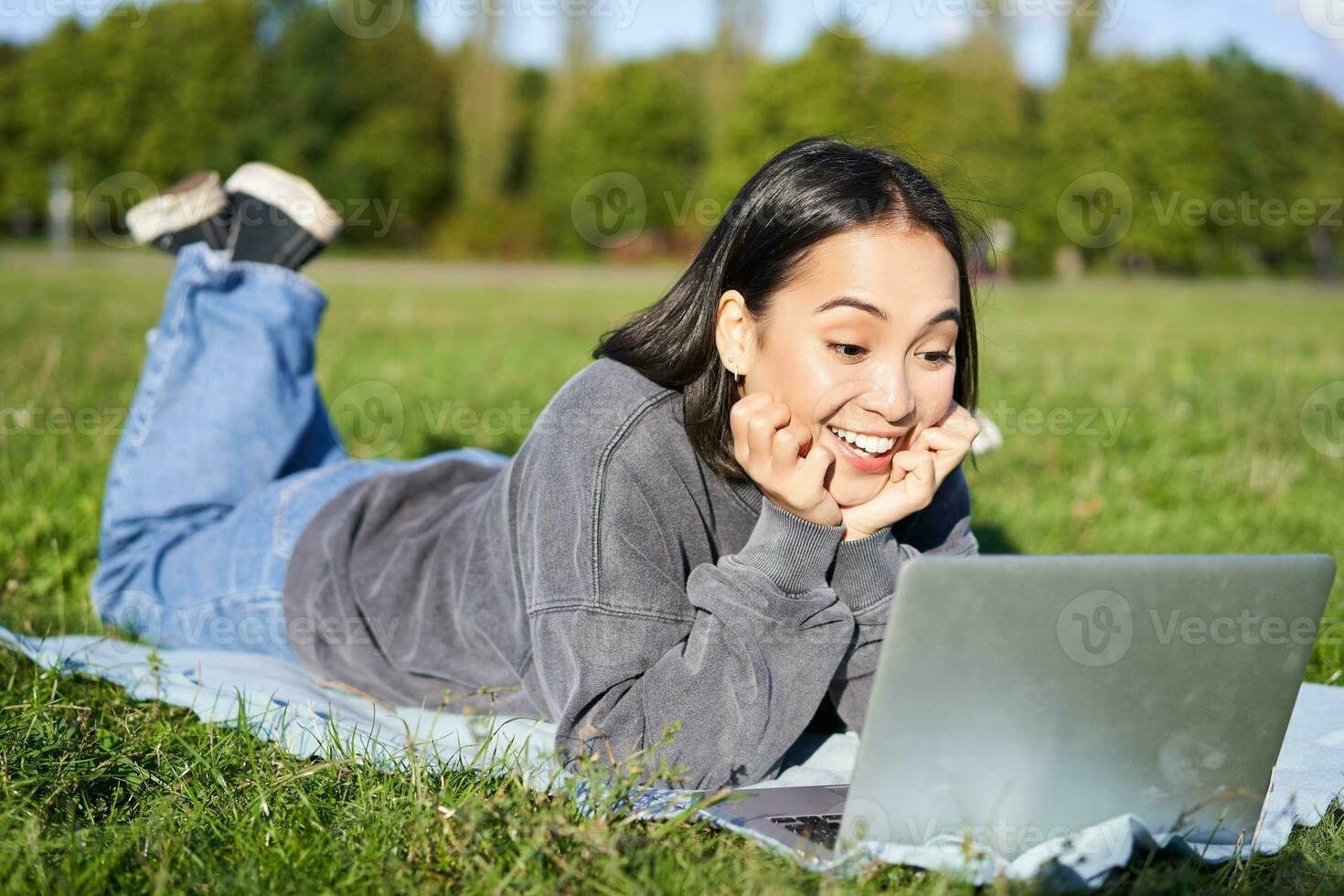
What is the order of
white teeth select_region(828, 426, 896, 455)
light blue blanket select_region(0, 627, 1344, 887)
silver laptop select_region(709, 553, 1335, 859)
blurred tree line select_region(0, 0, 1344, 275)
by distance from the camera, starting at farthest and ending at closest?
blurred tree line select_region(0, 0, 1344, 275) → white teeth select_region(828, 426, 896, 455) → light blue blanket select_region(0, 627, 1344, 887) → silver laptop select_region(709, 553, 1335, 859)

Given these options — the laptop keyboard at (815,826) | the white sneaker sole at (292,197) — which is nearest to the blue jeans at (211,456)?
the white sneaker sole at (292,197)

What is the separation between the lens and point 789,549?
2180 mm

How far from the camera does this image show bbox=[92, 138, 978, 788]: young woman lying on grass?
2176 mm

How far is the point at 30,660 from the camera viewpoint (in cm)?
294

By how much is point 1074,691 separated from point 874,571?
1.94ft

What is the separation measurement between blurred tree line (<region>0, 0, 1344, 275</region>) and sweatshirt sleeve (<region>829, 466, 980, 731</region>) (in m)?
25.6

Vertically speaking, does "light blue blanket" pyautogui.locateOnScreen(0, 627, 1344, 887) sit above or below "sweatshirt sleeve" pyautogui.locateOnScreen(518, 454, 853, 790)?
below

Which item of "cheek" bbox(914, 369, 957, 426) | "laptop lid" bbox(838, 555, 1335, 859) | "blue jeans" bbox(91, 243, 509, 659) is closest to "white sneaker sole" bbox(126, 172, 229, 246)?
"blue jeans" bbox(91, 243, 509, 659)

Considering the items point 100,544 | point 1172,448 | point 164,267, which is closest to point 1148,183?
point 164,267

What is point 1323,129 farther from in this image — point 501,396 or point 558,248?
point 501,396

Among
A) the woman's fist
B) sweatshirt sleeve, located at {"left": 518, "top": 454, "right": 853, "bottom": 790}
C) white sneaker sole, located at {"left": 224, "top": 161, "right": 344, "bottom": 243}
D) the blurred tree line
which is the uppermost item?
the blurred tree line

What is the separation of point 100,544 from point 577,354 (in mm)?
5986

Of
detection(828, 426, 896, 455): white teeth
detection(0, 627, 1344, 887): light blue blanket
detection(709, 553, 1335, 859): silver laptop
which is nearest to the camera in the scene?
detection(709, 553, 1335, 859): silver laptop

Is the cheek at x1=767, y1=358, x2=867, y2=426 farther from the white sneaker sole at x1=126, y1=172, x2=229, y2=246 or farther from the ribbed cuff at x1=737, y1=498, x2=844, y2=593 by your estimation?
the white sneaker sole at x1=126, y1=172, x2=229, y2=246
